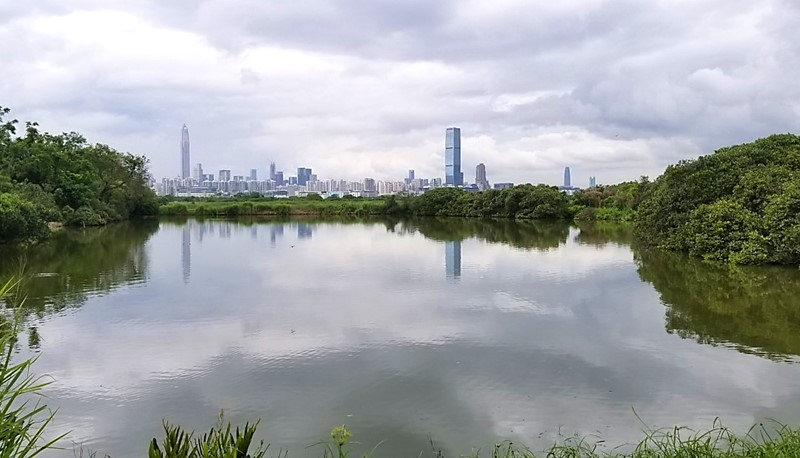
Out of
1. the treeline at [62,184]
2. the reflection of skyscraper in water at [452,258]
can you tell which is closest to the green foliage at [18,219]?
the treeline at [62,184]

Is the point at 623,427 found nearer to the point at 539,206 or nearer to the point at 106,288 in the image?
the point at 106,288

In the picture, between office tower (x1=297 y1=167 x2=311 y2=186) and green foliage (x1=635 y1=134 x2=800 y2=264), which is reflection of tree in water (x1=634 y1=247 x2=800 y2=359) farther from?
office tower (x1=297 y1=167 x2=311 y2=186)

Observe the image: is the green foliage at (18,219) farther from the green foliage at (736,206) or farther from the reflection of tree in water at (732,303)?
the green foliage at (736,206)

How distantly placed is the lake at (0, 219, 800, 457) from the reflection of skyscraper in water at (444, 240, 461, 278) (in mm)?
260

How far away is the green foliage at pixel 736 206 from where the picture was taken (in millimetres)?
14477

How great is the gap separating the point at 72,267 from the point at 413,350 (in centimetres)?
1178

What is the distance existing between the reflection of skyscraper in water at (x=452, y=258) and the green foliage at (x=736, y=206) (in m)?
6.37

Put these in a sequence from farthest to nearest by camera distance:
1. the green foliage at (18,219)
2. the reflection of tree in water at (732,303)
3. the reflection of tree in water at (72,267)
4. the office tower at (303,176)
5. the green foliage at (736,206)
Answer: the office tower at (303,176), the green foliage at (18,219), the green foliage at (736,206), the reflection of tree in water at (72,267), the reflection of tree in water at (732,303)

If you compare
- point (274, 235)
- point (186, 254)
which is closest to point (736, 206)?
point (186, 254)

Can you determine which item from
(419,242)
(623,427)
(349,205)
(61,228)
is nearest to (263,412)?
(623,427)

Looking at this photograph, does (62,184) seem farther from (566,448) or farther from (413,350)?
(566,448)

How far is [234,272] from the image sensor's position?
15633mm

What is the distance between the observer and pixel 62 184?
3150cm

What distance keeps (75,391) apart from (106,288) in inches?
270
